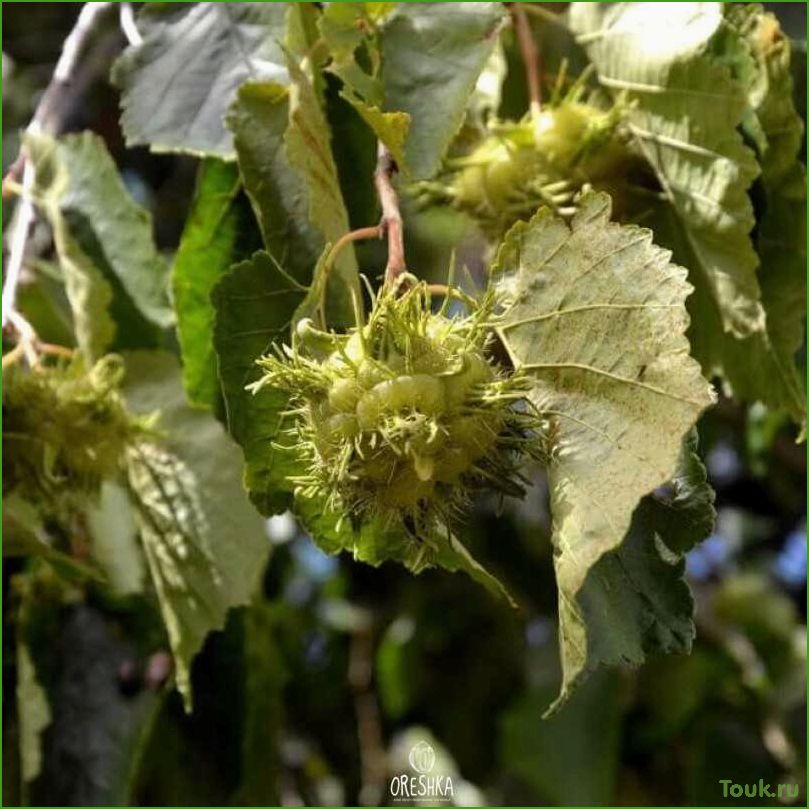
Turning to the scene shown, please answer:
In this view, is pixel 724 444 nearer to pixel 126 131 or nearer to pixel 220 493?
pixel 220 493

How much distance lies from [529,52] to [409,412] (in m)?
0.66

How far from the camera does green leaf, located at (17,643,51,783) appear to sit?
1883 millimetres

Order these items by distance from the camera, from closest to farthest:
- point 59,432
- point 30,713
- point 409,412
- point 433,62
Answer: point 409,412 < point 433,62 < point 59,432 < point 30,713

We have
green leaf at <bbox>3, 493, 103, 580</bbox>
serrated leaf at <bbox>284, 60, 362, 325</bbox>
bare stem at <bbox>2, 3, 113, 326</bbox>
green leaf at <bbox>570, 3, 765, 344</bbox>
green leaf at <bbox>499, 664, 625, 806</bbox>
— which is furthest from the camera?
green leaf at <bbox>499, 664, 625, 806</bbox>

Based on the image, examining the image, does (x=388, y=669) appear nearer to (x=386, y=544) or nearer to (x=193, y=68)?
(x=193, y=68)

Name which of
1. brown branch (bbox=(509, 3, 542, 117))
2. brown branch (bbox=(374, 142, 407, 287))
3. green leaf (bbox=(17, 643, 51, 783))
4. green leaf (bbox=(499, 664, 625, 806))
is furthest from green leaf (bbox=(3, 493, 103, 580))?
green leaf (bbox=(499, 664, 625, 806))

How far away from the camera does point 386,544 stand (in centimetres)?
119

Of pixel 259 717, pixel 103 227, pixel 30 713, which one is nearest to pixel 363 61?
pixel 103 227

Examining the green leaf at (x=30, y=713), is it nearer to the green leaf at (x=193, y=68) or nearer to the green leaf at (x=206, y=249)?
the green leaf at (x=206, y=249)

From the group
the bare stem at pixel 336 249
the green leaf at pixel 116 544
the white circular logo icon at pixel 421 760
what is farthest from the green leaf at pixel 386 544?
the green leaf at pixel 116 544

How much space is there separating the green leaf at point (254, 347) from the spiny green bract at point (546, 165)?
267mm

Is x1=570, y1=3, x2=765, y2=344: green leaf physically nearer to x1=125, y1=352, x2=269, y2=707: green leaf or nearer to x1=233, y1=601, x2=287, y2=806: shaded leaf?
x1=125, y1=352, x2=269, y2=707: green leaf

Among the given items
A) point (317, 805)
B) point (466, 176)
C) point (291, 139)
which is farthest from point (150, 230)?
point (317, 805)

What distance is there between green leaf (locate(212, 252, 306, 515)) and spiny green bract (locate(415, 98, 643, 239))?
267 mm
